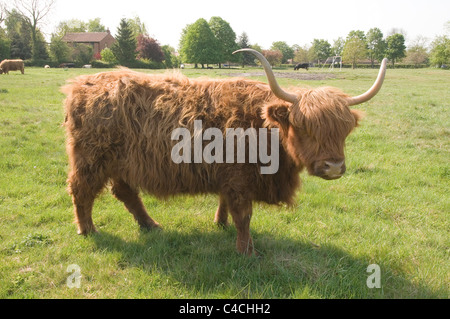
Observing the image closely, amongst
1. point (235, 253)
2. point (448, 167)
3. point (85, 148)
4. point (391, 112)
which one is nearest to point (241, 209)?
point (235, 253)

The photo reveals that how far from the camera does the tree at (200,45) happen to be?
45.6m

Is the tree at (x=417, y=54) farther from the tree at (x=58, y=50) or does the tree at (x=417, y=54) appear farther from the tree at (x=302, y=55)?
the tree at (x=58, y=50)

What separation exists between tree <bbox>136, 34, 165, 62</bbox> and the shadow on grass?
46111 millimetres

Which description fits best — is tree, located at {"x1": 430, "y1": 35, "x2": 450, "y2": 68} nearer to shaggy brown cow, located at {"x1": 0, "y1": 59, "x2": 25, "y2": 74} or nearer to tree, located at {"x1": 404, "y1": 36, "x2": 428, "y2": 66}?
tree, located at {"x1": 404, "y1": 36, "x2": 428, "y2": 66}

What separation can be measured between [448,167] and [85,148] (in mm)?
5629

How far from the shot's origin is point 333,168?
2482mm

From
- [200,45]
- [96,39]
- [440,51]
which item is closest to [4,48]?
[200,45]

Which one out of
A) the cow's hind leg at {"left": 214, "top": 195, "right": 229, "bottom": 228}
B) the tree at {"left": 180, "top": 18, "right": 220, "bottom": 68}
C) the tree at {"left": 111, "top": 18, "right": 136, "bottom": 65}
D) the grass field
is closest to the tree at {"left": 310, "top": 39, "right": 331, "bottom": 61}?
the tree at {"left": 180, "top": 18, "right": 220, "bottom": 68}

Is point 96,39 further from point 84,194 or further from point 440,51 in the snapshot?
point 84,194

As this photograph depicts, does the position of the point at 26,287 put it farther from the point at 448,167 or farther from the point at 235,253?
the point at 448,167

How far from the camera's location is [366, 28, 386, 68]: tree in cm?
5685

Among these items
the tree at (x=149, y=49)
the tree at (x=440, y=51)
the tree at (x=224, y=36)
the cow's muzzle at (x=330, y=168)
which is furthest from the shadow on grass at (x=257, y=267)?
the tree at (x=440, y=51)

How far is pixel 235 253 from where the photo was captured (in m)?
3.04

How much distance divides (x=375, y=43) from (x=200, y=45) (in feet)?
110
